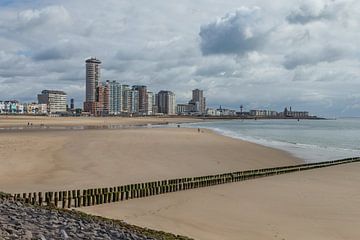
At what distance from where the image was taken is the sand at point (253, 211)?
15.4 metres

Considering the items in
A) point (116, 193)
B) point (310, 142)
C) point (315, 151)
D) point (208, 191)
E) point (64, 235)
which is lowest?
point (310, 142)

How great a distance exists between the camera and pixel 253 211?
61.4 feet

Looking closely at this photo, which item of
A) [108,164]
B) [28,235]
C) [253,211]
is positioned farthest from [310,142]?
[28,235]

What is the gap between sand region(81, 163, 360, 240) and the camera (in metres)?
15.4

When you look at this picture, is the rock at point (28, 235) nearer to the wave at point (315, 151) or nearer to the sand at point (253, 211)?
the sand at point (253, 211)

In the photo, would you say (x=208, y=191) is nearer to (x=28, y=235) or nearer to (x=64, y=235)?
(x=64, y=235)

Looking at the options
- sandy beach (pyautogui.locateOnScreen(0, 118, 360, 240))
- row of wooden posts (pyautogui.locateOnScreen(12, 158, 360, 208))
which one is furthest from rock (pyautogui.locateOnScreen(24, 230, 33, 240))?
row of wooden posts (pyautogui.locateOnScreen(12, 158, 360, 208))

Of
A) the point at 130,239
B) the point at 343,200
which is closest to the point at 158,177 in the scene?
the point at 343,200

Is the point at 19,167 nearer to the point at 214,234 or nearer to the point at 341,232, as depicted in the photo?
the point at 214,234

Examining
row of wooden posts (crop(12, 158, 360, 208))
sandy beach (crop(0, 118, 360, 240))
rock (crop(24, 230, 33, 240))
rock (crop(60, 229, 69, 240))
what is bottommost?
sandy beach (crop(0, 118, 360, 240))

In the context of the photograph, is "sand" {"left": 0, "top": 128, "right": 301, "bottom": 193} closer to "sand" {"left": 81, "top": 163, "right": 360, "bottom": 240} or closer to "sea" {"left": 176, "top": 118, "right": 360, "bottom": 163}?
"sea" {"left": 176, "top": 118, "right": 360, "bottom": 163}

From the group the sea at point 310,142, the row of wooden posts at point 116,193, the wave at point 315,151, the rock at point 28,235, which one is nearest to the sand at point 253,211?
the row of wooden posts at point 116,193

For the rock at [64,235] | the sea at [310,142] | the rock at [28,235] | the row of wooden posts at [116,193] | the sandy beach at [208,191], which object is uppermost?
the rock at [28,235]

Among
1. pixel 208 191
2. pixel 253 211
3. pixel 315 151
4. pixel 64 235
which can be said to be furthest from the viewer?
pixel 315 151
